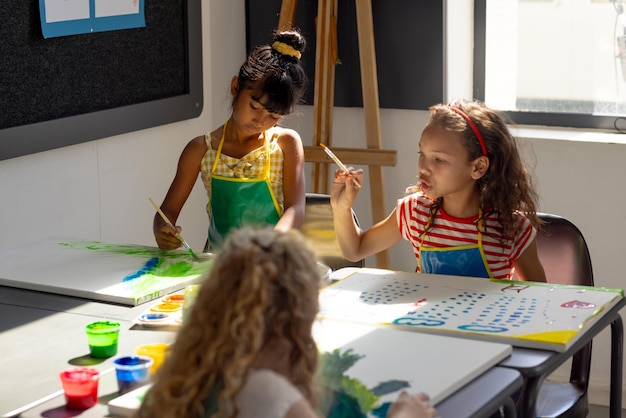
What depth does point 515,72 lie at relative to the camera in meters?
3.38

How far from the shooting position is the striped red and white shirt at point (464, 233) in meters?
2.12

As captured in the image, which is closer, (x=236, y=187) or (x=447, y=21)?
(x=236, y=187)

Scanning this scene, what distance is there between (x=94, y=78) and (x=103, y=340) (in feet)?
4.75

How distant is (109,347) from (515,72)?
2.15 metres

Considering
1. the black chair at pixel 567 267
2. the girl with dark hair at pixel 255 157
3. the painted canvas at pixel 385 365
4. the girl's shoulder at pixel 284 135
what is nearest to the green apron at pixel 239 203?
the girl with dark hair at pixel 255 157

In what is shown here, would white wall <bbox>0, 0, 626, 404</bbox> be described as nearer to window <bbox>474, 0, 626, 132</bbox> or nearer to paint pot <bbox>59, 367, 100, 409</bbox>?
window <bbox>474, 0, 626, 132</bbox>

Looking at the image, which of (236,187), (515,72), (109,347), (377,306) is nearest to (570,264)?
(377,306)

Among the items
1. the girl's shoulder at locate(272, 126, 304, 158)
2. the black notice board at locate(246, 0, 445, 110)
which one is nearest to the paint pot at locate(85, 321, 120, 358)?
the girl's shoulder at locate(272, 126, 304, 158)

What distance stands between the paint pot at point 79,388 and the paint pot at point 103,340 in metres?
0.19

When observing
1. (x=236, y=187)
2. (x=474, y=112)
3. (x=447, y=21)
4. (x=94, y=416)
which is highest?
(x=447, y=21)

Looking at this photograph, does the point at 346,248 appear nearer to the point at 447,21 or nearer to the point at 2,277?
the point at 2,277

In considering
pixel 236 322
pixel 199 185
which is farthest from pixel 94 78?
pixel 236 322

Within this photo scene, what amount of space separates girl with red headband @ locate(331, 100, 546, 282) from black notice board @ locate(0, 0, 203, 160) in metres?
0.96

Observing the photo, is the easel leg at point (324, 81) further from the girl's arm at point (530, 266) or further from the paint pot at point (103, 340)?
the paint pot at point (103, 340)
